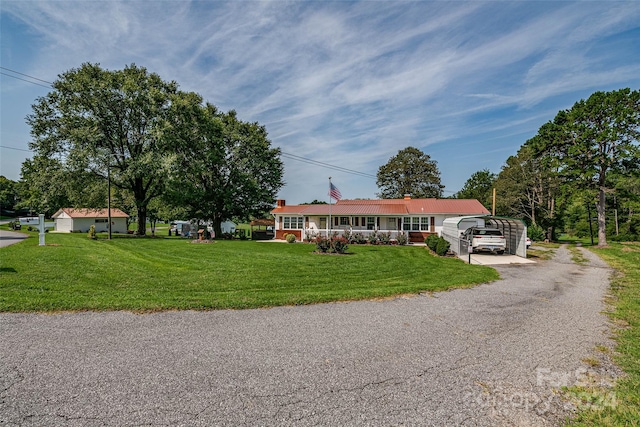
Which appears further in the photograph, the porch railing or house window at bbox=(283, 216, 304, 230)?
house window at bbox=(283, 216, 304, 230)

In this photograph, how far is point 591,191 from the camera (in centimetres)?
2572

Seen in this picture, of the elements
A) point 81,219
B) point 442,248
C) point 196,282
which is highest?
point 81,219

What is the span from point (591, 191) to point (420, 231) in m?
13.6

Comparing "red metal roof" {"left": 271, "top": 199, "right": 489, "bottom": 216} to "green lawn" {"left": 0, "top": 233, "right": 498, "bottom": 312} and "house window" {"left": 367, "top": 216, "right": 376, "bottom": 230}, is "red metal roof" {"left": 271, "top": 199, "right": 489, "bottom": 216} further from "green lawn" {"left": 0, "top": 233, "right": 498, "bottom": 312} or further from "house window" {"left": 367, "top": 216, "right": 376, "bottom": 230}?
"green lawn" {"left": 0, "top": 233, "right": 498, "bottom": 312}

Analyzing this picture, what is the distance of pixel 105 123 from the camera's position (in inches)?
1051

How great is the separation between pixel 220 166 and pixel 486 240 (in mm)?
24743

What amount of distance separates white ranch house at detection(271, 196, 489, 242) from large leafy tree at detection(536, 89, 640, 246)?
7.74 m

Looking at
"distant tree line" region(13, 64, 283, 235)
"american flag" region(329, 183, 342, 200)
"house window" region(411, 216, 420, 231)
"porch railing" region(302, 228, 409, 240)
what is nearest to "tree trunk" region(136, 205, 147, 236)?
"distant tree line" region(13, 64, 283, 235)

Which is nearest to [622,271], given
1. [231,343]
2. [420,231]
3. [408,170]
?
[420,231]

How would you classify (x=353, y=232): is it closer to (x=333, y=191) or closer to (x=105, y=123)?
(x=333, y=191)

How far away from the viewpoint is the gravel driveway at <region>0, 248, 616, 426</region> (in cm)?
304

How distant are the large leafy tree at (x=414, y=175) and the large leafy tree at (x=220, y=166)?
77.8 feet

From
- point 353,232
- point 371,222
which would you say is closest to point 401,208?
point 371,222

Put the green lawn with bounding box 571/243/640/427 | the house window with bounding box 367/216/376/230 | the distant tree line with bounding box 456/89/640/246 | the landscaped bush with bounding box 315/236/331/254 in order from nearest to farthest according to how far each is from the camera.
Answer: the green lawn with bounding box 571/243/640/427, the landscaped bush with bounding box 315/236/331/254, the distant tree line with bounding box 456/89/640/246, the house window with bounding box 367/216/376/230
